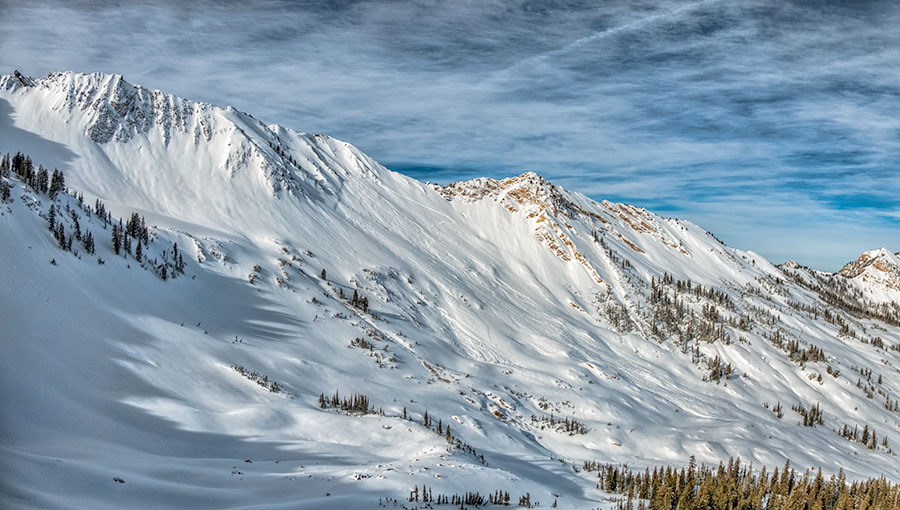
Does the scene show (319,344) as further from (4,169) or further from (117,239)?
(4,169)

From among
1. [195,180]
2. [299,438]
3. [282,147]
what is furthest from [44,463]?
[282,147]

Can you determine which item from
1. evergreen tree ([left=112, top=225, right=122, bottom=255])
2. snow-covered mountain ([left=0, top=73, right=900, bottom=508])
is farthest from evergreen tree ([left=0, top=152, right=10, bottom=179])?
evergreen tree ([left=112, top=225, right=122, bottom=255])

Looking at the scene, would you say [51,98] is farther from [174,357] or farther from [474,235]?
[474,235]

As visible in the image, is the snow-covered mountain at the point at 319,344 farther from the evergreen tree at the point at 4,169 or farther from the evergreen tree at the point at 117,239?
the evergreen tree at the point at 4,169

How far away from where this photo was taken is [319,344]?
274 feet

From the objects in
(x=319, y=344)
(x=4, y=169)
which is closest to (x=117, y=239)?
(x=4, y=169)

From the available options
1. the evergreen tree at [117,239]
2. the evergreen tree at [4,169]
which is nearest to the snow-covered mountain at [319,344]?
the evergreen tree at [117,239]

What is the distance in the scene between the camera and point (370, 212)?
157 meters

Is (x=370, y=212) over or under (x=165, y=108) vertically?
under

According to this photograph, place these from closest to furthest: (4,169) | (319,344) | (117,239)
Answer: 1. (4,169)
2. (117,239)
3. (319,344)

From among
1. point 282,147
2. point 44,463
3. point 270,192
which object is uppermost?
point 282,147

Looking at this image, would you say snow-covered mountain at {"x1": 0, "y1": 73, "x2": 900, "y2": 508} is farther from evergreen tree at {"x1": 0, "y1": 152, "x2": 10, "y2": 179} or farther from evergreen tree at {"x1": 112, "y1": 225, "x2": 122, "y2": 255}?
evergreen tree at {"x1": 0, "y1": 152, "x2": 10, "y2": 179}

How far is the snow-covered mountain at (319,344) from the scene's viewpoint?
41.1 meters

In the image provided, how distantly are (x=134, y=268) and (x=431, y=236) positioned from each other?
324ft
